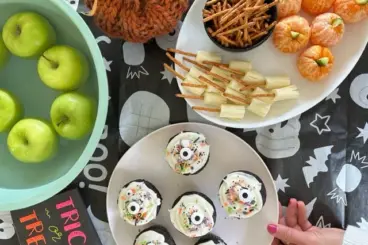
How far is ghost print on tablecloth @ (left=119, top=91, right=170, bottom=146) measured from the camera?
948mm

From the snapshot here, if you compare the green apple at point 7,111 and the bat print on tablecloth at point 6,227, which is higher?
the green apple at point 7,111

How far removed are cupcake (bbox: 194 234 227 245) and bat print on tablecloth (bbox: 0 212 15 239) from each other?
35 centimetres

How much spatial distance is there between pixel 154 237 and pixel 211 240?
0.33ft

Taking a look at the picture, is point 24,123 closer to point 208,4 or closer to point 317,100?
point 208,4

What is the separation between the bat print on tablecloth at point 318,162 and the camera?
36.8 inches

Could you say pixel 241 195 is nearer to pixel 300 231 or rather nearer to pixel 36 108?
pixel 300 231

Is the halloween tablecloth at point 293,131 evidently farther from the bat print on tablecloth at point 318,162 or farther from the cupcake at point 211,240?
the cupcake at point 211,240

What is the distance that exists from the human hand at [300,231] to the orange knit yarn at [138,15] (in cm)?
39

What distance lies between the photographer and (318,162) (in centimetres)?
94

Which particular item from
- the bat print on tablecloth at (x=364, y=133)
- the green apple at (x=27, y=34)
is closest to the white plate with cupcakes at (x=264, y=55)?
the bat print on tablecloth at (x=364, y=133)

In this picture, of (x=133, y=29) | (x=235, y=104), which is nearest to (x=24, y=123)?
(x=133, y=29)

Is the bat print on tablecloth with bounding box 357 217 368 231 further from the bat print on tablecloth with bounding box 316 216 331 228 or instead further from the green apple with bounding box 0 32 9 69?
the green apple with bounding box 0 32 9 69

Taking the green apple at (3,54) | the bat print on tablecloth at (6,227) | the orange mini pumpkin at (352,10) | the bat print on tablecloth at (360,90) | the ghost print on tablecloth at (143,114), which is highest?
the orange mini pumpkin at (352,10)

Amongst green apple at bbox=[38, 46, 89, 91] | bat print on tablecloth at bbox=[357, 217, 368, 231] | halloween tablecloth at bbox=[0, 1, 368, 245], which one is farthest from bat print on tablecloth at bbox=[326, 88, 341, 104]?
green apple at bbox=[38, 46, 89, 91]
